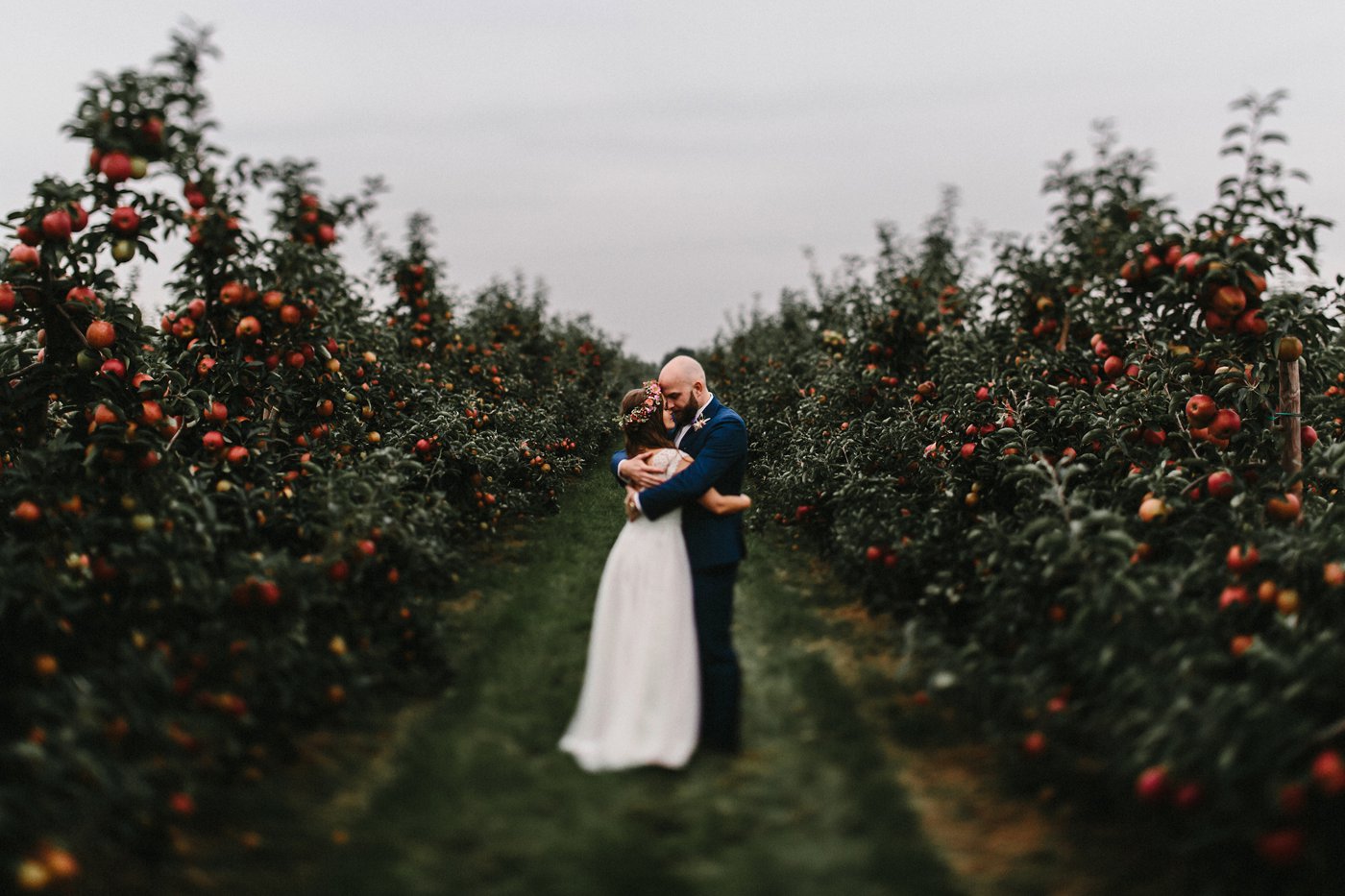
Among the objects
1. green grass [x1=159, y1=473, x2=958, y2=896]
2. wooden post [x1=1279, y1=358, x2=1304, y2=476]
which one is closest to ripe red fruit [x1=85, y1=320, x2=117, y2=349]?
green grass [x1=159, y1=473, x2=958, y2=896]

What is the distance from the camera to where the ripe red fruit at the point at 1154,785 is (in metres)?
2.26

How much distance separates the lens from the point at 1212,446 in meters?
4.02

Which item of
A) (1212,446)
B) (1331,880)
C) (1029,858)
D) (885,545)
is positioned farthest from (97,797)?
(1212,446)

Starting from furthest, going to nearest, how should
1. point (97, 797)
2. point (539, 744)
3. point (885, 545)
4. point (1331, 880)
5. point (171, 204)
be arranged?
point (885, 545) < point (171, 204) < point (539, 744) < point (97, 797) < point (1331, 880)

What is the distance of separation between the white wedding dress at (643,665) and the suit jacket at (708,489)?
0.21 ft

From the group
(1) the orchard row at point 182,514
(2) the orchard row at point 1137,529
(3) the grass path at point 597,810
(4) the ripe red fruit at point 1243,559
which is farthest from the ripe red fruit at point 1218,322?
(1) the orchard row at point 182,514

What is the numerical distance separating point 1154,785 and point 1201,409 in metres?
2.18

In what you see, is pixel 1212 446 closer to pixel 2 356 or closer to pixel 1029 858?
pixel 1029 858

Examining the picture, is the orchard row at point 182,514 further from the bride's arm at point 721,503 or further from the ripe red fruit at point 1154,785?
the ripe red fruit at point 1154,785

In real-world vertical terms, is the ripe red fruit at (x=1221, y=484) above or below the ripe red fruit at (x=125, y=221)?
below

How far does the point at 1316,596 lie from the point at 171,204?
491 cm

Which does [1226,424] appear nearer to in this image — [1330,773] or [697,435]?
[1330,773]

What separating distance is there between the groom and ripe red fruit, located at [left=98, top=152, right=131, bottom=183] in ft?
8.20

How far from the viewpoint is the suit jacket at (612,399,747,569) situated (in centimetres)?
350
